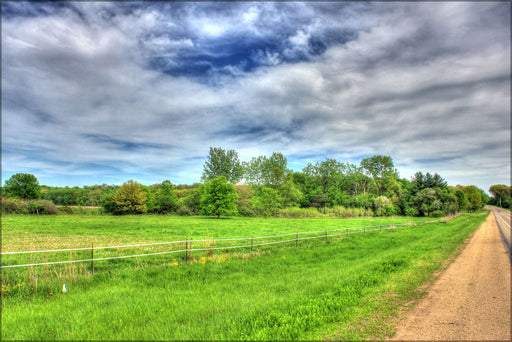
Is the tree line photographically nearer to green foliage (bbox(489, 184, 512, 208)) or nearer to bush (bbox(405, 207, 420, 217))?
bush (bbox(405, 207, 420, 217))

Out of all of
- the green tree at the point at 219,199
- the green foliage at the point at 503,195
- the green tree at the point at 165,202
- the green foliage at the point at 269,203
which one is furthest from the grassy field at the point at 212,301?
the green foliage at the point at 503,195

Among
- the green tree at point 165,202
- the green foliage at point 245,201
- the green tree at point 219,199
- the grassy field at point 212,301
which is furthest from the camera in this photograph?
the green foliage at point 245,201

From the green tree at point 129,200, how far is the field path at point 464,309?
179 ft

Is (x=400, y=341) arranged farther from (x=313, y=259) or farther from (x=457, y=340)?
(x=313, y=259)

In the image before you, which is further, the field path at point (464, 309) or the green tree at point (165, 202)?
the green tree at point (165, 202)

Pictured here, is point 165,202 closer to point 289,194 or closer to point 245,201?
point 245,201

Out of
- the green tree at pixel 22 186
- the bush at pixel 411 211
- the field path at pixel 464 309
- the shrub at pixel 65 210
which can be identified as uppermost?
the green tree at pixel 22 186

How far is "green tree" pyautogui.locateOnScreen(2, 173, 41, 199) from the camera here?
51531mm

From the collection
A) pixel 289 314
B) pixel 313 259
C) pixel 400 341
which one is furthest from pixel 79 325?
pixel 313 259

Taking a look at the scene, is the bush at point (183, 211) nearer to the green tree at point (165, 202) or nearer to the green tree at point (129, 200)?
the green tree at point (165, 202)

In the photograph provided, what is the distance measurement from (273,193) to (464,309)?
163ft

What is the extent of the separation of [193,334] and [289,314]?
2.09 m

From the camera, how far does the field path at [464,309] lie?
4520 millimetres

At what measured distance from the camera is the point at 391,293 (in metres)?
6.79
